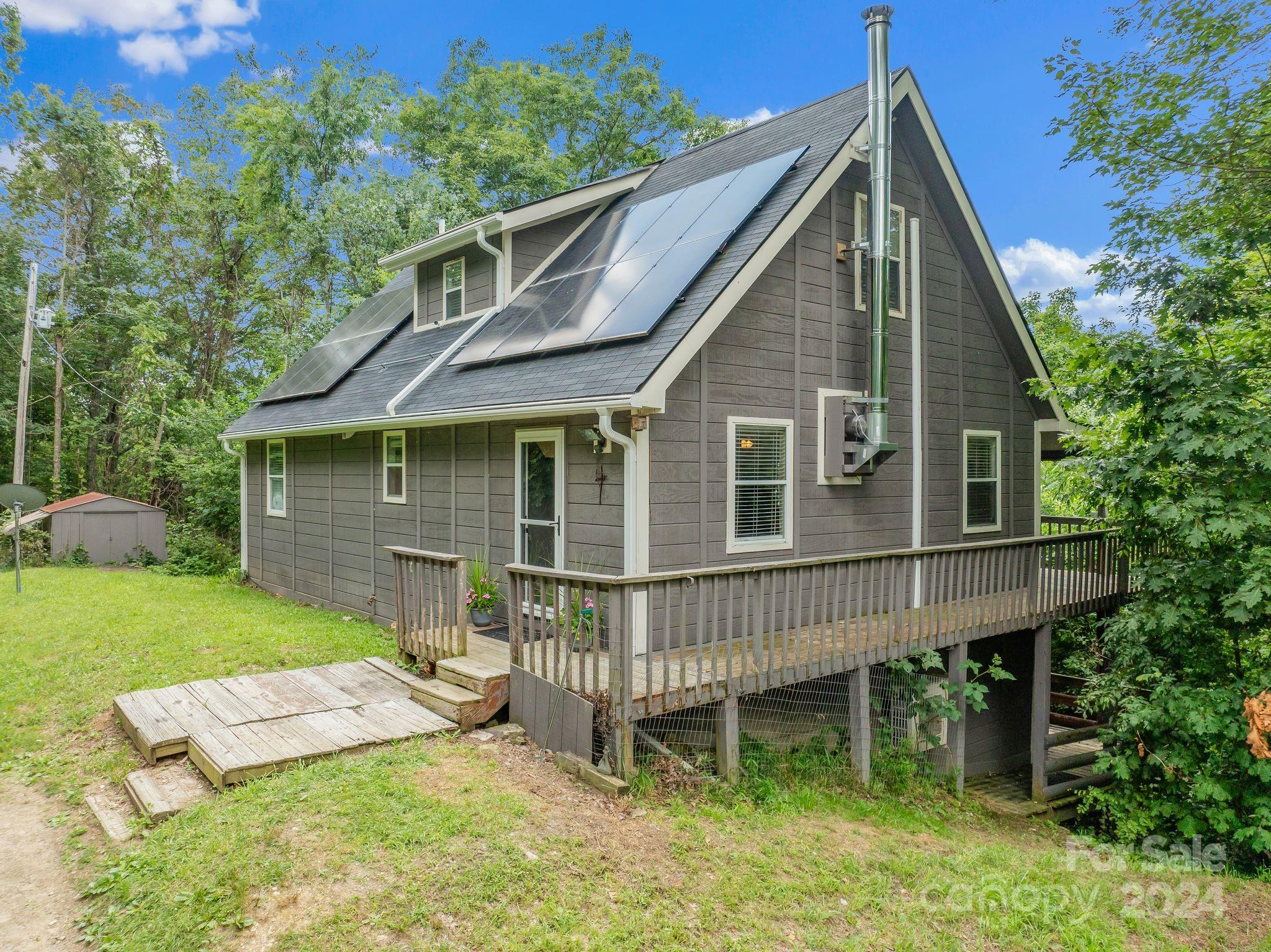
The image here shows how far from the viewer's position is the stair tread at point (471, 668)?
6.09 m

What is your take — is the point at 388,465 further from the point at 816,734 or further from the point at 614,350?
the point at 816,734

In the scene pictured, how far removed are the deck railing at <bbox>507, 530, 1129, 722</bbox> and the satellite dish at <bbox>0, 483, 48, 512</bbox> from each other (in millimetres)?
9784

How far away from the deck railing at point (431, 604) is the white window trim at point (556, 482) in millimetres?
1013

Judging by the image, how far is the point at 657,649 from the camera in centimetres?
683

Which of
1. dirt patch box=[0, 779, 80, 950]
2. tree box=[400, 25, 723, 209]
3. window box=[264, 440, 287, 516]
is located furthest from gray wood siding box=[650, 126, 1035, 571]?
tree box=[400, 25, 723, 209]

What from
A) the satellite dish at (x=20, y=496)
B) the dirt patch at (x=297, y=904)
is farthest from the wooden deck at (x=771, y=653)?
the satellite dish at (x=20, y=496)

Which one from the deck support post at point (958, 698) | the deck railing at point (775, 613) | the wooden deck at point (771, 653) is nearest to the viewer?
the deck railing at point (775, 613)

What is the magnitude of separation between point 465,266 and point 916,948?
30.7 ft

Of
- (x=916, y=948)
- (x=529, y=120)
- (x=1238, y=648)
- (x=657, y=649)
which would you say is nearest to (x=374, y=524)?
(x=657, y=649)

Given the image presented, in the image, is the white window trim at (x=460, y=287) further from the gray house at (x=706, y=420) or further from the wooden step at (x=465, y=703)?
the wooden step at (x=465, y=703)

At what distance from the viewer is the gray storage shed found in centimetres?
1709

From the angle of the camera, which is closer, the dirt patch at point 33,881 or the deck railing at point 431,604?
the dirt patch at point 33,881

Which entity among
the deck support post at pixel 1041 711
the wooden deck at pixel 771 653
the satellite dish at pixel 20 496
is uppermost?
the satellite dish at pixel 20 496

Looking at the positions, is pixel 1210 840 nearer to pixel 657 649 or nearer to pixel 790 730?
pixel 790 730
